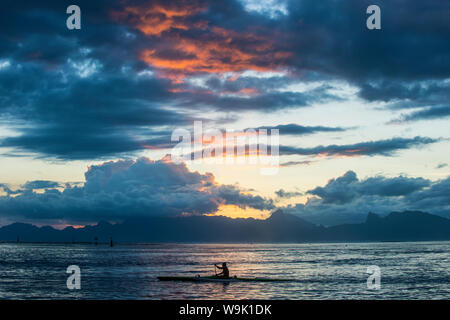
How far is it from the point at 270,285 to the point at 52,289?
26.8 metres
